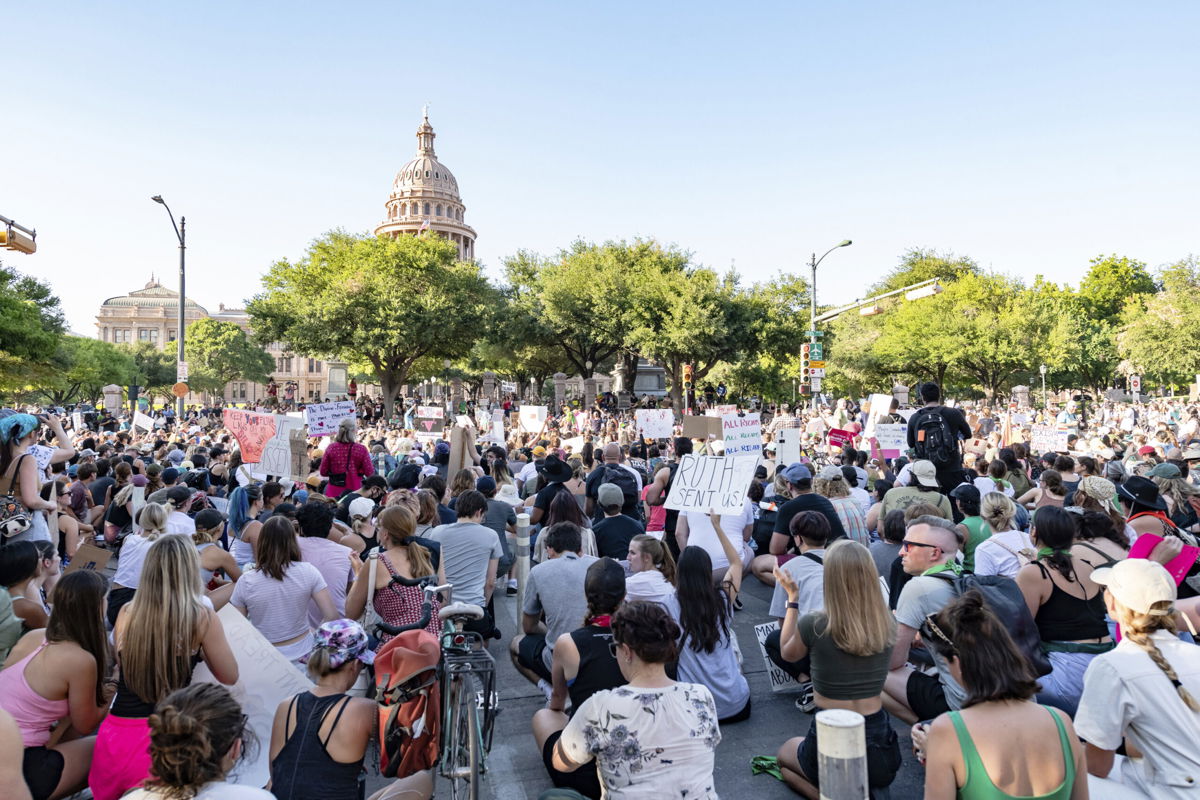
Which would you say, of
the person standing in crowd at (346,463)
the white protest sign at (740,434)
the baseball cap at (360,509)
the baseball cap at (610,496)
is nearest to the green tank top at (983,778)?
the baseball cap at (610,496)

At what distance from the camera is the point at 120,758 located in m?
3.63

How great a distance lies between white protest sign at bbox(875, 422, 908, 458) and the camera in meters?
12.8

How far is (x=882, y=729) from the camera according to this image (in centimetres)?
398

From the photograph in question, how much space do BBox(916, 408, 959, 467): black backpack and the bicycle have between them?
21.4 ft

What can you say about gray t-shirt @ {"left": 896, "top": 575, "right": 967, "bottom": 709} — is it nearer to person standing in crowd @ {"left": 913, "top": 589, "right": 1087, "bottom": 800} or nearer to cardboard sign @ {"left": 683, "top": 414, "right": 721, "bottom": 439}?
person standing in crowd @ {"left": 913, "top": 589, "right": 1087, "bottom": 800}

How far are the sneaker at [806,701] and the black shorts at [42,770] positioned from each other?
170 inches

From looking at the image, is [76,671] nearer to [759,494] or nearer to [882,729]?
[882,729]

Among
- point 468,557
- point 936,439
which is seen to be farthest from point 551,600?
point 936,439

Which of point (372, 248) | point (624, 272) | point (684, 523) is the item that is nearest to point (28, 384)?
point (372, 248)

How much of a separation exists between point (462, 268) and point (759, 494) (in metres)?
36.0

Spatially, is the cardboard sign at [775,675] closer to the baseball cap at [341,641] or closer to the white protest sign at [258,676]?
the white protest sign at [258,676]

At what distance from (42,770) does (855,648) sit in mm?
3862

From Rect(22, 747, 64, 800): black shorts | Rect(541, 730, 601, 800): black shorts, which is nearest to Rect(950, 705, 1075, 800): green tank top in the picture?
Rect(541, 730, 601, 800): black shorts

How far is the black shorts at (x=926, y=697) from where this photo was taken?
188 inches
